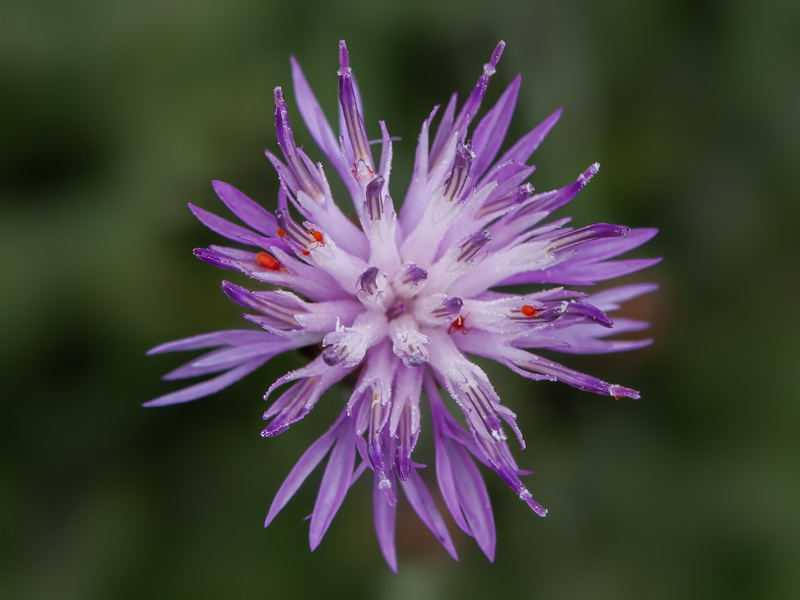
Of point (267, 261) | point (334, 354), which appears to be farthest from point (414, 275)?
point (267, 261)

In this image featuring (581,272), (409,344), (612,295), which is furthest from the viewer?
(612,295)

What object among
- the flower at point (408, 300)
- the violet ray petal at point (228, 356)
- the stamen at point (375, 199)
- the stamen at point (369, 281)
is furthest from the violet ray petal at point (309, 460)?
the stamen at point (375, 199)

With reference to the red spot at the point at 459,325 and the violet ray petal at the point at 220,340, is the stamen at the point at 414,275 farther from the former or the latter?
the violet ray petal at the point at 220,340

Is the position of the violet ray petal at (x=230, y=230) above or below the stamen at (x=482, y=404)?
above

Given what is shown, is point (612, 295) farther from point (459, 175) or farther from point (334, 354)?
point (334, 354)

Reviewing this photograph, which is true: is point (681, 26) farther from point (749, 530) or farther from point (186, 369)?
point (186, 369)

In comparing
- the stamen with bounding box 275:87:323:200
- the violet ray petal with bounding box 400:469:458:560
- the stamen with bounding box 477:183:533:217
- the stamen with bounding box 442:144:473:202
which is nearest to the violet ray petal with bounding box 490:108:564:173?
the stamen with bounding box 477:183:533:217
